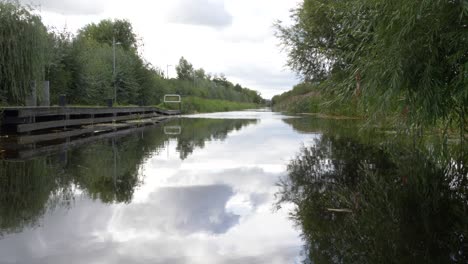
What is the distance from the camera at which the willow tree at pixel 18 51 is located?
14188 mm

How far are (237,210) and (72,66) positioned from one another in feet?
82.9

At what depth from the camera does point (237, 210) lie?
480 centimetres

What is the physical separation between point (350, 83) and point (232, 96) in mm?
93407

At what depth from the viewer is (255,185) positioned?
20.6ft

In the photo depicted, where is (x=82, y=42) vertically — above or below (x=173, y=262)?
above

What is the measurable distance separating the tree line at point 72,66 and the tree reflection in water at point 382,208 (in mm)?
10393

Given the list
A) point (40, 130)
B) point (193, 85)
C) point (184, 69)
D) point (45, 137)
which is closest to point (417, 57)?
point (45, 137)

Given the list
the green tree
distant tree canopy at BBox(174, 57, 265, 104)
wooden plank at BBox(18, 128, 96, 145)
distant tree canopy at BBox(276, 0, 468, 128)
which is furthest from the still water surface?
the green tree

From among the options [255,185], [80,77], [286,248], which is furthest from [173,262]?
[80,77]

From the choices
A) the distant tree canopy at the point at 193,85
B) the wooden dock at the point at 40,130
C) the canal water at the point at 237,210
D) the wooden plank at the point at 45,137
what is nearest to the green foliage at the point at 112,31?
the distant tree canopy at the point at 193,85

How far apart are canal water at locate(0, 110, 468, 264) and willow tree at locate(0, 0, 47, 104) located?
23.8ft

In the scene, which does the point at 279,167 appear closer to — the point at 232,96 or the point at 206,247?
the point at 206,247

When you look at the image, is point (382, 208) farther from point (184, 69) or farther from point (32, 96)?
point (184, 69)

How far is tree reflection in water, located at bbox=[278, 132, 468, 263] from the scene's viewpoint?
336cm
